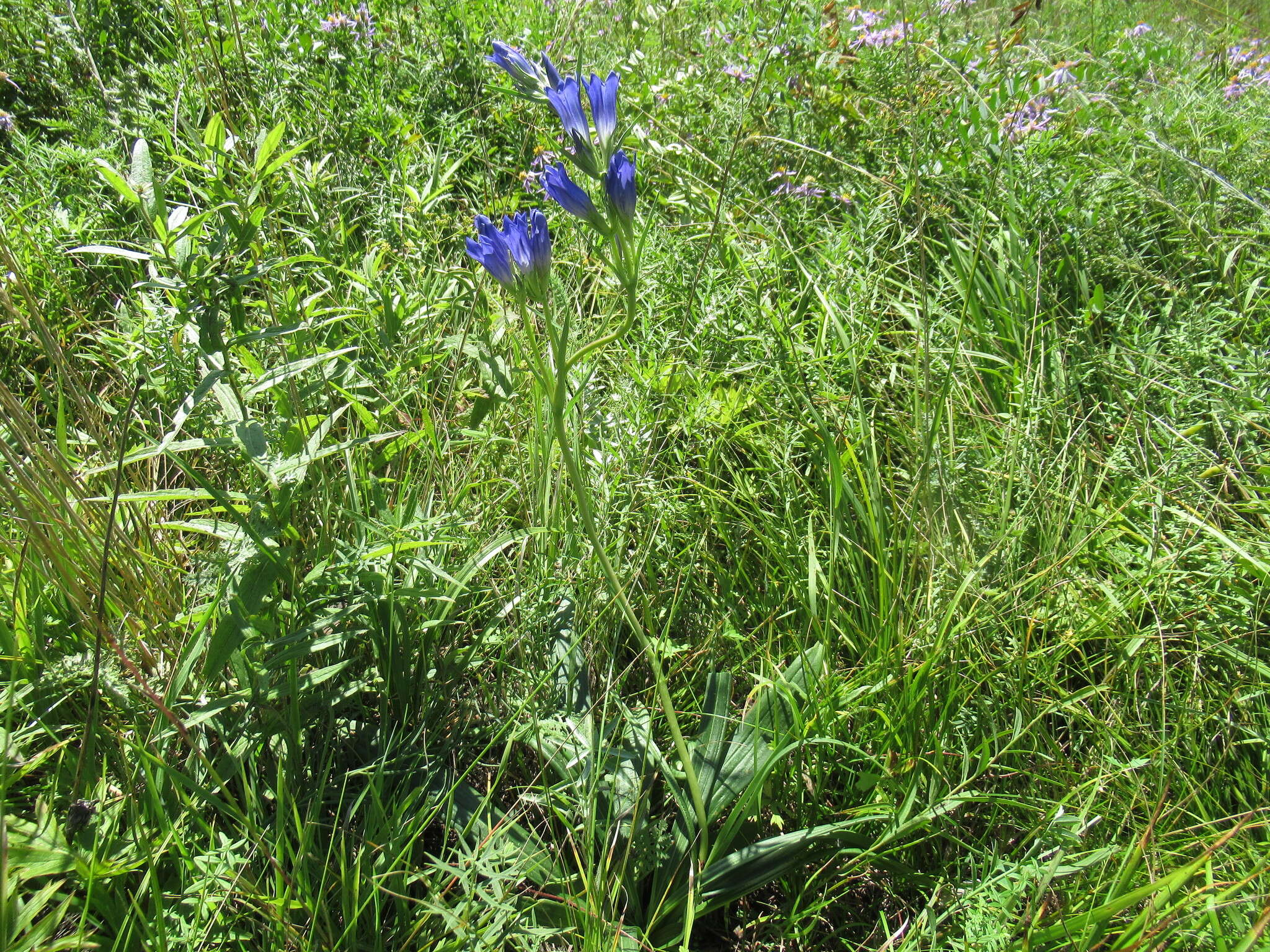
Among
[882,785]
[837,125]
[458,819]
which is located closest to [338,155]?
[837,125]

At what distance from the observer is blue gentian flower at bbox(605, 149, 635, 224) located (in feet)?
3.79

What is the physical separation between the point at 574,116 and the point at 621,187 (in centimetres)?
13

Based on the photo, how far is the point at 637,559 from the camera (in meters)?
1.73

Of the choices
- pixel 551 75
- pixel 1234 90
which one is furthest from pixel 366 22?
pixel 1234 90

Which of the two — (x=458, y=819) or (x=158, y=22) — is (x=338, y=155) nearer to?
(x=158, y=22)

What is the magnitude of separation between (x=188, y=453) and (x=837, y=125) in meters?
2.29

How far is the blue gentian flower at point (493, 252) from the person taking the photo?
3.98 feet

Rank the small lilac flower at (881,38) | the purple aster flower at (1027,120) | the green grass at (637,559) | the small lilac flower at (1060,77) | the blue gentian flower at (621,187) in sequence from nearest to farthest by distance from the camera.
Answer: the blue gentian flower at (621,187)
the green grass at (637,559)
the purple aster flower at (1027,120)
the small lilac flower at (1060,77)
the small lilac flower at (881,38)

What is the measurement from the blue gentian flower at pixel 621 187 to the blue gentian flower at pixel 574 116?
46mm

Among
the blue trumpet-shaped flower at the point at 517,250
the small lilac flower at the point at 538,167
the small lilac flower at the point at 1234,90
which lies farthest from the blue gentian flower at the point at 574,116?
the small lilac flower at the point at 1234,90

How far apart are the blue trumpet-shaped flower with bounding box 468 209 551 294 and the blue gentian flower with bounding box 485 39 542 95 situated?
0.63 ft

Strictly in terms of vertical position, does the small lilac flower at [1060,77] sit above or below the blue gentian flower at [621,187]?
above

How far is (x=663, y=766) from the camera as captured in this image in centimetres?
142

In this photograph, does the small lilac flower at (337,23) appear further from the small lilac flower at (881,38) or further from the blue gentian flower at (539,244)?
the blue gentian flower at (539,244)
